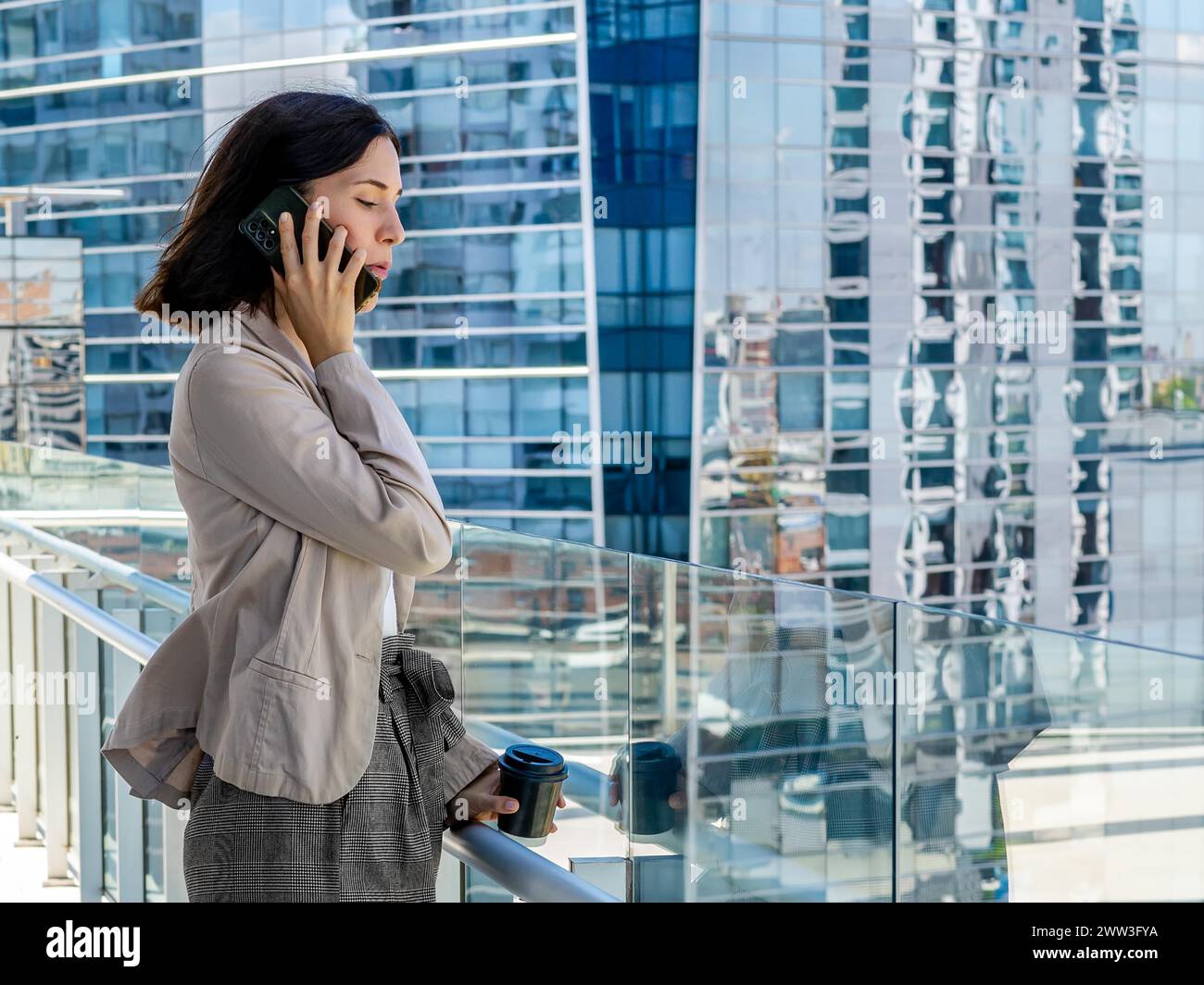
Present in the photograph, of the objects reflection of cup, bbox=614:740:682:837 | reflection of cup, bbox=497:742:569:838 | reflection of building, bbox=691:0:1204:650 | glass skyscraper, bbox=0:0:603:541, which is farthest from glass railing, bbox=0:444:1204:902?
Result: reflection of building, bbox=691:0:1204:650

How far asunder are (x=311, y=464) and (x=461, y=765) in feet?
0.79

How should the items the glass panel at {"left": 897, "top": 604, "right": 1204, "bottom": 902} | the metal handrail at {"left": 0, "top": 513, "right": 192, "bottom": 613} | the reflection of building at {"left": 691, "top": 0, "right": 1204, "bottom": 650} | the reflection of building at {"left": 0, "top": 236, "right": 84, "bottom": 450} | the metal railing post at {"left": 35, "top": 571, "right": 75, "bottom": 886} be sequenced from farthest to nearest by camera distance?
the reflection of building at {"left": 691, "top": 0, "right": 1204, "bottom": 650}, the reflection of building at {"left": 0, "top": 236, "right": 84, "bottom": 450}, the metal railing post at {"left": 35, "top": 571, "right": 75, "bottom": 886}, the metal handrail at {"left": 0, "top": 513, "right": 192, "bottom": 613}, the glass panel at {"left": 897, "top": 604, "right": 1204, "bottom": 902}

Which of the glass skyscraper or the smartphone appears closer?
the smartphone

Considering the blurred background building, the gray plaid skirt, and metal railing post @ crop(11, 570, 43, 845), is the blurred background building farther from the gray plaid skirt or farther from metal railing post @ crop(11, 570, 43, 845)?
the gray plaid skirt

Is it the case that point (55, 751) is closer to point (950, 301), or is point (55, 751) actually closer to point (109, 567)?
point (109, 567)

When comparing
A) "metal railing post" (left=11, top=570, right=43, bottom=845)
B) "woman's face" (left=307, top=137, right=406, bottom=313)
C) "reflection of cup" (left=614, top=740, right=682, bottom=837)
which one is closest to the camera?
"woman's face" (left=307, top=137, right=406, bottom=313)

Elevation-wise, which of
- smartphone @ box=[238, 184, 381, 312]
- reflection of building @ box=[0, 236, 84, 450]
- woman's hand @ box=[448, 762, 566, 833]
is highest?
reflection of building @ box=[0, 236, 84, 450]

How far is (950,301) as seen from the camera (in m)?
23.0

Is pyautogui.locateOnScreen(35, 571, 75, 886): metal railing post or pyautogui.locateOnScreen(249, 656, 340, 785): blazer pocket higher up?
pyautogui.locateOnScreen(249, 656, 340, 785): blazer pocket

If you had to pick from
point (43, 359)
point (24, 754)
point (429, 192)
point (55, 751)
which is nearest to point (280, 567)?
point (55, 751)

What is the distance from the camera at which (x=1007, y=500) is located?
23188 millimetres

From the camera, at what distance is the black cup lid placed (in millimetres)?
837

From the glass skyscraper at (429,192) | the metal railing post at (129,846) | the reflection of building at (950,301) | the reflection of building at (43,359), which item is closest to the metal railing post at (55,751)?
the metal railing post at (129,846)
